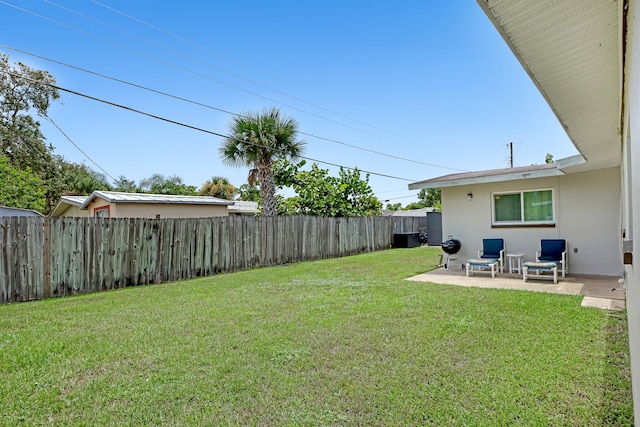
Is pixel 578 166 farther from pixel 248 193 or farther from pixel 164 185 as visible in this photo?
pixel 164 185

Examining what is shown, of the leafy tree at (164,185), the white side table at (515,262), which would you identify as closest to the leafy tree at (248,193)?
the leafy tree at (164,185)

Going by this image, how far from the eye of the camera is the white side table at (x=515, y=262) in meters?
8.74

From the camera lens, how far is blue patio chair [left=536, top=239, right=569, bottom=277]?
8094 millimetres

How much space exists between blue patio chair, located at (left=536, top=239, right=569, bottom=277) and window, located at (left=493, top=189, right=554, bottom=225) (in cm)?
64

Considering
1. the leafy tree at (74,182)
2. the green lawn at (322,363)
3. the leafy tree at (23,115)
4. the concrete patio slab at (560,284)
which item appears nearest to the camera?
the green lawn at (322,363)

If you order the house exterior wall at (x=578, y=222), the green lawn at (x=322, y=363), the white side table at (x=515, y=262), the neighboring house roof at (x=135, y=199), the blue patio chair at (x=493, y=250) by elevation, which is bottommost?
the green lawn at (x=322, y=363)

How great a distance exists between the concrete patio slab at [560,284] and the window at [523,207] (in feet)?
5.07

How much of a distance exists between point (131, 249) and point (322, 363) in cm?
706

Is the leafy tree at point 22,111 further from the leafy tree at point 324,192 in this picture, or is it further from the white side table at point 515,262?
the white side table at point 515,262

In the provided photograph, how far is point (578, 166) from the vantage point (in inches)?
285

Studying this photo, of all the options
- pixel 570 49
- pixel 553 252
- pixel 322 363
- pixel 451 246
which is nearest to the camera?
pixel 570 49

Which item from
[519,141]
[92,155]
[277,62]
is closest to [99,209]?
[277,62]

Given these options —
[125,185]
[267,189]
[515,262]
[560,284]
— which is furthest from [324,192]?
[125,185]

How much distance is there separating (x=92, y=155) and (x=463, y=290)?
27684 millimetres
